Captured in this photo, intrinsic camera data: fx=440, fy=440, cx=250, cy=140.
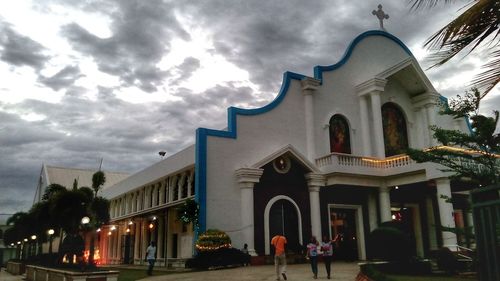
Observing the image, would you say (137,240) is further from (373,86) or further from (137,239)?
(373,86)

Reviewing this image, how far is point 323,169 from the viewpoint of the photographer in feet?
→ 78.7

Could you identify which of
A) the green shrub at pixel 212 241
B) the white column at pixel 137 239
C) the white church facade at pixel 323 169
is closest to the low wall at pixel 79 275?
the green shrub at pixel 212 241

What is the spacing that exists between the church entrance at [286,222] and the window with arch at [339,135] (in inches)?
194

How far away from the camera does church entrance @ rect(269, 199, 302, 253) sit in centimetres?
2258

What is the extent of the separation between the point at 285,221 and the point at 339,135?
6.75m

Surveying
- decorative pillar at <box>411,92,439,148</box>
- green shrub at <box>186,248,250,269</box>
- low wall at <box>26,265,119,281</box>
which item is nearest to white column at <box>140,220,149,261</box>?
green shrub at <box>186,248,250,269</box>

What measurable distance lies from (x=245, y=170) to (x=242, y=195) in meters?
1.27

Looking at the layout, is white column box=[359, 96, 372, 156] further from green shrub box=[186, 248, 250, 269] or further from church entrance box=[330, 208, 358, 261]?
green shrub box=[186, 248, 250, 269]

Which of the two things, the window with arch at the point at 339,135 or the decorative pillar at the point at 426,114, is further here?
the decorative pillar at the point at 426,114

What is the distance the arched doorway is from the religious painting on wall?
8.42 metres

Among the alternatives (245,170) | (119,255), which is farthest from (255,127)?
(119,255)

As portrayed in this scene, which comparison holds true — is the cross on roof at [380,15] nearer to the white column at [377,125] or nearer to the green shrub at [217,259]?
the white column at [377,125]

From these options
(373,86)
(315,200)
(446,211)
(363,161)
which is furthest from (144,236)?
(446,211)

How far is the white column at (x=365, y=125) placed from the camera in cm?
2672
